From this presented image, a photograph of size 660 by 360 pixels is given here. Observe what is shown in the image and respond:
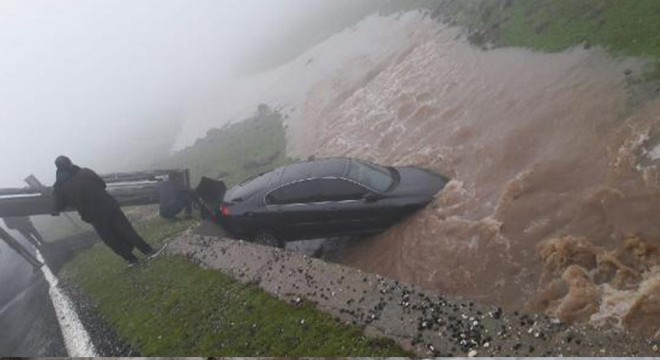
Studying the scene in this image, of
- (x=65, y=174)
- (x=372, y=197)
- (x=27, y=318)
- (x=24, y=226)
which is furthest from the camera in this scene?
(x=24, y=226)

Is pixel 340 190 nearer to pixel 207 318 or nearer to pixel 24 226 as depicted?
pixel 207 318

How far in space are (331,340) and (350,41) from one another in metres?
28.4

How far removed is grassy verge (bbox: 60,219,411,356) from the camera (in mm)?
8227

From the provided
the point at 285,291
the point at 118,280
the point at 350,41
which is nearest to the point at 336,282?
the point at 285,291

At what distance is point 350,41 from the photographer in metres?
34.7

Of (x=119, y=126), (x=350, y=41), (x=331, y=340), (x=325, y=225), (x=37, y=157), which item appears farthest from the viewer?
(x=37, y=157)

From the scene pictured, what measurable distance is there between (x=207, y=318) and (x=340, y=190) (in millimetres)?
4495

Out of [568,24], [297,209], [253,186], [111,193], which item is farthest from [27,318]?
[568,24]

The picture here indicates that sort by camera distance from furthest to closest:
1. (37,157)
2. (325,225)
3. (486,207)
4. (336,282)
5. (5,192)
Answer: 1. (37,157)
2. (5,192)
3. (325,225)
4. (486,207)
5. (336,282)

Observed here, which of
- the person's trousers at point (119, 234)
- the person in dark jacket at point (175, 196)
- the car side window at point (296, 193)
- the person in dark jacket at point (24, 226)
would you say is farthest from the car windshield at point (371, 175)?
the person in dark jacket at point (24, 226)

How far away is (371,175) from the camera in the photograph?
13.8m

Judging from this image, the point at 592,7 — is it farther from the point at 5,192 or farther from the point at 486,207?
the point at 5,192

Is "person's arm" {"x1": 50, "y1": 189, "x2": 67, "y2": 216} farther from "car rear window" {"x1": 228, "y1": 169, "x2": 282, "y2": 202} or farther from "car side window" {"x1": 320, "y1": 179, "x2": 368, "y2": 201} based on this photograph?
"car side window" {"x1": 320, "y1": 179, "x2": 368, "y2": 201}

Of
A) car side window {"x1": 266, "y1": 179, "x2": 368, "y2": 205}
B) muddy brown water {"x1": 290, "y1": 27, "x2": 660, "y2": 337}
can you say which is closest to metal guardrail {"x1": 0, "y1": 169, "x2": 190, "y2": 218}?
car side window {"x1": 266, "y1": 179, "x2": 368, "y2": 205}
